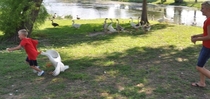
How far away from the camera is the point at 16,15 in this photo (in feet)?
37.4

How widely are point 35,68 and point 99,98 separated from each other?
81.1 inches

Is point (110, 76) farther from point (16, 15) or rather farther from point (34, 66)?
point (16, 15)

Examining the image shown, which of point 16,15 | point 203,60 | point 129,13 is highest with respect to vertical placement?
point 16,15

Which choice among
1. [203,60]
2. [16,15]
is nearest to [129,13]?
[16,15]

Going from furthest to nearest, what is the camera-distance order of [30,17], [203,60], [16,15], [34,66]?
[30,17], [16,15], [34,66], [203,60]

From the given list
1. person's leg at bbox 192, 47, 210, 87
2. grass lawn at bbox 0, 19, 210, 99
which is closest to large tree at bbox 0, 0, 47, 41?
grass lawn at bbox 0, 19, 210, 99

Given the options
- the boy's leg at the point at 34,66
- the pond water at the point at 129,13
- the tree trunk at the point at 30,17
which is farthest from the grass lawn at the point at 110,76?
the pond water at the point at 129,13

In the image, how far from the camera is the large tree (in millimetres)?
11383

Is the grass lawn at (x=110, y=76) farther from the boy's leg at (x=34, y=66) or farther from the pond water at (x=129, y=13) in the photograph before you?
the pond water at (x=129, y=13)

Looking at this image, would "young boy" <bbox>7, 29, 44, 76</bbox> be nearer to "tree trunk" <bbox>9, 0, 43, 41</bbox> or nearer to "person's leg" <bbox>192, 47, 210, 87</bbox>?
"person's leg" <bbox>192, 47, 210, 87</bbox>

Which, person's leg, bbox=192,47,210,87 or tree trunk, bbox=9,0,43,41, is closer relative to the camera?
person's leg, bbox=192,47,210,87

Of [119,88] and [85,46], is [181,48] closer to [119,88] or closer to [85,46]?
[85,46]

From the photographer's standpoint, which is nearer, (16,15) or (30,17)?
(16,15)

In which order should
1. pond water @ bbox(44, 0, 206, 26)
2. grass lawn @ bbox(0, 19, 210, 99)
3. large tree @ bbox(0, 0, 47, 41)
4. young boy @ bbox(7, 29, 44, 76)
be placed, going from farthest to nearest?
1. pond water @ bbox(44, 0, 206, 26)
2. large tree @ bbox(0, 0, 47, 41)
3. young boy @ bbox(7, 29, 44, 76)
4. grass lawn @ bbox(0, 19, 210, 99)
